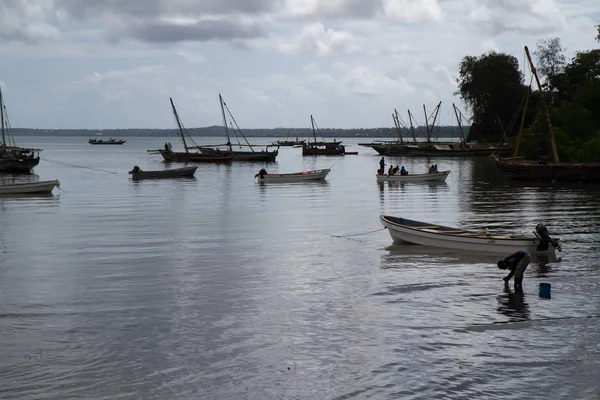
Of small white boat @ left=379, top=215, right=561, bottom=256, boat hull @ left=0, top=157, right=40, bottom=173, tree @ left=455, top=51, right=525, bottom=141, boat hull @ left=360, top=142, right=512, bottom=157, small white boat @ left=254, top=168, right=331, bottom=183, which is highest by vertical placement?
tree @ left=455, top=51, right=525, bottom=141

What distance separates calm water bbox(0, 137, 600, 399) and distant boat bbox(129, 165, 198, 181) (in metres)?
48.4

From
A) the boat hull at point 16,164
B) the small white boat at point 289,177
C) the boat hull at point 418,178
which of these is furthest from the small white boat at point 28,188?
the boat hull at point 16,164

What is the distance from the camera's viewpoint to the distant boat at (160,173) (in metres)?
97.9

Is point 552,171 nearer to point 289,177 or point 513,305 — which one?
point 289,177

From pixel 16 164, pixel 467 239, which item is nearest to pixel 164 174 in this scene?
pixel 16 164

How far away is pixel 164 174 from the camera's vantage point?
333 ft

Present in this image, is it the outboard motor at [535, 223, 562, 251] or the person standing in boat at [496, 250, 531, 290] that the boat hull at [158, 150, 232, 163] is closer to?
the outboard motor at [535, 223, 562, 251]

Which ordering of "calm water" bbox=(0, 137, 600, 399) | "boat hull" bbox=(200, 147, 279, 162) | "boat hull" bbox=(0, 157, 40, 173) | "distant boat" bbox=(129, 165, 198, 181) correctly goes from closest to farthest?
"calm water" bbox=(0, 137, 600, 399)
"distant boat" bbox=(129, 165, 198, 181)
"boat hull" bbox=(0, 157, 40, 173)
"boat hull" bbox=(200, 147, 279, 162)

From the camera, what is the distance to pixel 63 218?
177ft

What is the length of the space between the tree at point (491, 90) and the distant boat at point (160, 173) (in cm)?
8471

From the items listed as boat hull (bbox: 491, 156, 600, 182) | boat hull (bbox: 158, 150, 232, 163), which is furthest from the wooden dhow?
boat hull (bbox: 158, 150, 232, 163)

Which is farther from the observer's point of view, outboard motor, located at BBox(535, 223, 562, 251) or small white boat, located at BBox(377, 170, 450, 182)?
small white boat, located at BBox(377, 170, 450, 182)

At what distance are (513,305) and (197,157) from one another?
126712 mm

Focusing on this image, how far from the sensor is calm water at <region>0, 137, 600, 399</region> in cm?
1870
